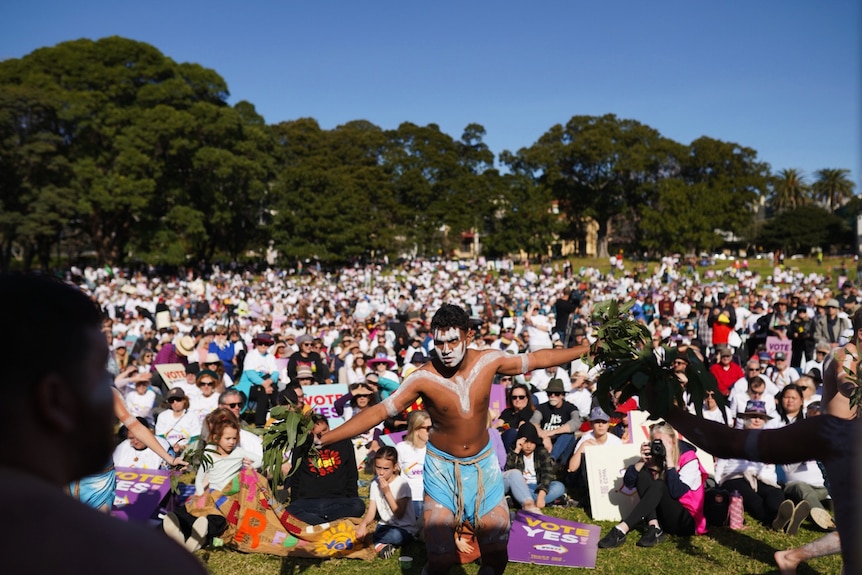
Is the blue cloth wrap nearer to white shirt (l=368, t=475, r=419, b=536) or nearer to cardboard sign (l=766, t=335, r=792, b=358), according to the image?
white shirt (l=368, t=475, r=419, b=536)

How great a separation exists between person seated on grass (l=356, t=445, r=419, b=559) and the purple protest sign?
107 centimetres

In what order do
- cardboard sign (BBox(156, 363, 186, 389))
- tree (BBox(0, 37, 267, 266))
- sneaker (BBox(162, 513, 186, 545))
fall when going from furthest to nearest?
tree (BBox(0, 37, 267, 266)), cardboard sign (BBox(156, 363, 186, 389)), sneaker (BBox(162, 513, 186, 545))

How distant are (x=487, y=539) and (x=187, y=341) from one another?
9.89 metres

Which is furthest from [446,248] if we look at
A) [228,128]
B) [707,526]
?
[707,526]

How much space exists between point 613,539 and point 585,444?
5.12ft

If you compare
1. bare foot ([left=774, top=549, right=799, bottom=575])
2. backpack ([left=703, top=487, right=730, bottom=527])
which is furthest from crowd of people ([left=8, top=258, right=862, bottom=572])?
bare foot ([left=774, top=549, right=799, bottom=575])

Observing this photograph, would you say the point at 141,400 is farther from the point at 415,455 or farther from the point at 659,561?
the point at 659,561

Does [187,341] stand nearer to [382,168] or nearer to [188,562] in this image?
[188,562]

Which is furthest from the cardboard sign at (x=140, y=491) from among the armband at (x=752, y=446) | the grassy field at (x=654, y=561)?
the armband at (x=752, y=446)

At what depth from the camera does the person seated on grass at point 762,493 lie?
693 centimetres

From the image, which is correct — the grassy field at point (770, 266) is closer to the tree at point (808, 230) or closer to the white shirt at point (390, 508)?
the tree at point (808, 230)

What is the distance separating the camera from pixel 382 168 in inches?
2621

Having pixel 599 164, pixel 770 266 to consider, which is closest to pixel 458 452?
pixel 770 266

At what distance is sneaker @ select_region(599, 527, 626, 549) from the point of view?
6.79 metres
